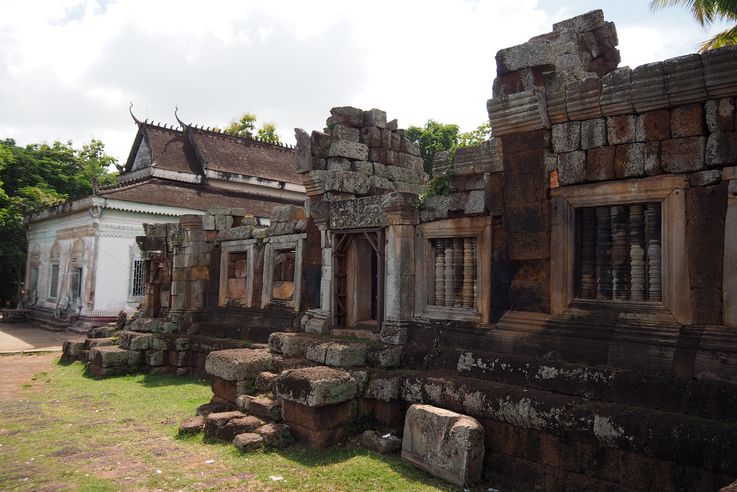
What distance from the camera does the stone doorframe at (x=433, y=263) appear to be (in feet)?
20.9

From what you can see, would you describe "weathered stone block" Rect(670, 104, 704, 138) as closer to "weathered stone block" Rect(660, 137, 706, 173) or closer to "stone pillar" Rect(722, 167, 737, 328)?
"weathered stone block" Rect(660, 137, 706, 173)

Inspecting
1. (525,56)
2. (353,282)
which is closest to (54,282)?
(353,282)

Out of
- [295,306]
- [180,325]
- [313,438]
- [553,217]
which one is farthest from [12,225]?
[553,217]

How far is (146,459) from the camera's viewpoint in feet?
19.4

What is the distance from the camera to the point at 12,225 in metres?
26.8

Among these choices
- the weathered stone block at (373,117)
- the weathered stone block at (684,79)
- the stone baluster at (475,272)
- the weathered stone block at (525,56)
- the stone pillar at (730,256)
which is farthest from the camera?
the weathered stone block at (373,117)

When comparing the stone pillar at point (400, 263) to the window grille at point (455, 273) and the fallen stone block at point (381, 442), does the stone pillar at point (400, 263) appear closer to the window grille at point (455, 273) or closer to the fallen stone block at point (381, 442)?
the window grille at point (455, 273)

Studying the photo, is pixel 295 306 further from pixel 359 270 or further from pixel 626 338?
pixel 626 338

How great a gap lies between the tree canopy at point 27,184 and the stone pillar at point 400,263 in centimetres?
2354

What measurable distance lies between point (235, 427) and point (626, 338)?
172 inches

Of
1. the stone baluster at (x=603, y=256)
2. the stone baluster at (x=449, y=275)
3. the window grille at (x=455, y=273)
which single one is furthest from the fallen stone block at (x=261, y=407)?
the stone baluster at (x=603, y=256)

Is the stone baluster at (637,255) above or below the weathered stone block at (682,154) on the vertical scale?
below

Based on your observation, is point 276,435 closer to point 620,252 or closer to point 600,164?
point 620,252

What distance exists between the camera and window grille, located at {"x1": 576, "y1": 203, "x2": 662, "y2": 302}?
505 centimetres
